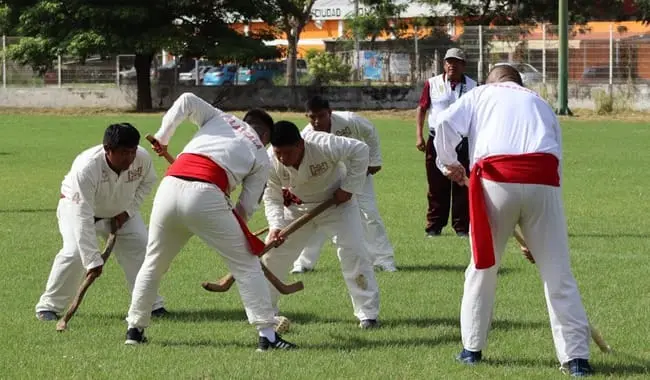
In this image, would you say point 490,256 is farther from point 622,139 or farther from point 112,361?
point 622,139

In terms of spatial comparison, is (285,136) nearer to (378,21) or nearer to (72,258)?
(72,258)

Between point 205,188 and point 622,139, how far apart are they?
73.8 feet

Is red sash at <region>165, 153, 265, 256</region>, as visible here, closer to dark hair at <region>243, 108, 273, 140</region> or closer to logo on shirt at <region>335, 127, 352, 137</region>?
dark hair at <region>243, 108, 273, 140</region>

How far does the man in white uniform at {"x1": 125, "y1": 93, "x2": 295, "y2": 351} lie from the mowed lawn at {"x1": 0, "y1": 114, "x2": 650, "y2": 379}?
1.25ft

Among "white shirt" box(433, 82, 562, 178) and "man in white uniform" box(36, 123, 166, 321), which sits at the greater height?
"white shirt" box(433, 82, 562, 178)

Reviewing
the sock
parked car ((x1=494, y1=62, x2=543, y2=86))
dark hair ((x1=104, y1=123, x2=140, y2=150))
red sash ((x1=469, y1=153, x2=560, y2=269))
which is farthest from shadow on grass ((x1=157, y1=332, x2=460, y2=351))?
parked car ((x1=494, y1=62, x2=543, y2=86))

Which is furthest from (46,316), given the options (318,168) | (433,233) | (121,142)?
(433,233)

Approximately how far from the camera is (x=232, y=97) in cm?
4494

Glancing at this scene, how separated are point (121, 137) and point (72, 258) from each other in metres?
1.43

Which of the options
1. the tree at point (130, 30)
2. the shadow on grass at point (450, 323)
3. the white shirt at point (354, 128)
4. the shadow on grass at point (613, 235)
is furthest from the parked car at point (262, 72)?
the shadow on grass at point (450, 323)

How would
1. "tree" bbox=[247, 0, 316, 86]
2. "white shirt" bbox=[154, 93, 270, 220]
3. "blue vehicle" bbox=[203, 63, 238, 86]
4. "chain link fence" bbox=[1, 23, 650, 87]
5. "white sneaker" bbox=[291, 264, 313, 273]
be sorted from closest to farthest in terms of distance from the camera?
"white shirt" bbox=[154, 93, 270, 220]
"white sneaker" bbox=[291, 264, 313, 273]
"chain link fence" bbox=[1, 23, 650, 87]
"tree" bbox=[247, 0, 316, 86]
"blue vehicle" bbox=[203, 63, 238, 86]

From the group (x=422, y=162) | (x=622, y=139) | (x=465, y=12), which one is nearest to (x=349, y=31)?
(x=465, y=12)

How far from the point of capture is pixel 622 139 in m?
29.2

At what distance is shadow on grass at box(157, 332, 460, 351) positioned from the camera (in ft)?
28.7
